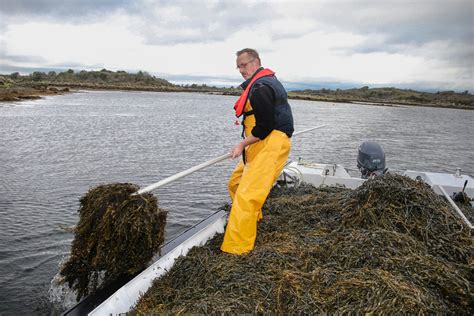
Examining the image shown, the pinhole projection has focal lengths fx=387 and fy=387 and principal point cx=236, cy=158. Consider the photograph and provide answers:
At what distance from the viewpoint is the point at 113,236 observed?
11.2 feet

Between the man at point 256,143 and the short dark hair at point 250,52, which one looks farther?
the short dark hair at point 250,52

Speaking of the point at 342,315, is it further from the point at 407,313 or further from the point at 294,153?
the point at 294,153

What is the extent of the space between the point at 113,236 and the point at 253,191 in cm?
140

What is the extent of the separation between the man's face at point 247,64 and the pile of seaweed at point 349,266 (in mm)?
1789

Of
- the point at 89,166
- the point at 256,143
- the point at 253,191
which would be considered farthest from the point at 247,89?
the point at 89,166

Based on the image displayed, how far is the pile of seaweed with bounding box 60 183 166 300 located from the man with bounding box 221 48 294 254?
785 millimetres

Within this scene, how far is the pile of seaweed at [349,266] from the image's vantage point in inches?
110

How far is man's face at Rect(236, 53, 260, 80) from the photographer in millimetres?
4289

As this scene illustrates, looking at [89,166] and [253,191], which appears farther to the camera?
[89,166]

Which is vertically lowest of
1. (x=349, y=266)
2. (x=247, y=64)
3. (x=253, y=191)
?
(x=349, y=266)

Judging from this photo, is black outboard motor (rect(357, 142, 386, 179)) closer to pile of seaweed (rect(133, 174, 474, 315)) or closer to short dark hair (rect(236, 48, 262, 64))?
pile of seaweed (rect(133, 174, 474, 315))

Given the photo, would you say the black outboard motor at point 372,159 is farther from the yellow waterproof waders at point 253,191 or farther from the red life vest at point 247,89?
the red life vest at point 247,89

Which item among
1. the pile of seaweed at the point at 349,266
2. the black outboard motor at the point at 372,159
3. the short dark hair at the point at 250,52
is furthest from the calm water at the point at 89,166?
the short dark hair at the point at 250,52

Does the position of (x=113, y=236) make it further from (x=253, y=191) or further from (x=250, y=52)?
(x=250, y=52)
